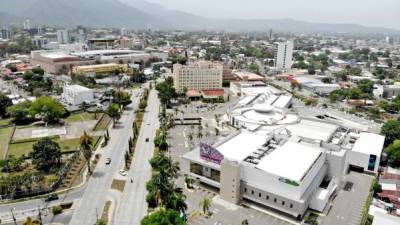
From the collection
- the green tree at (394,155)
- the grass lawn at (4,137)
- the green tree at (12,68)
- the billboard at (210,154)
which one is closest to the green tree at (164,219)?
the billboard at (210,154)

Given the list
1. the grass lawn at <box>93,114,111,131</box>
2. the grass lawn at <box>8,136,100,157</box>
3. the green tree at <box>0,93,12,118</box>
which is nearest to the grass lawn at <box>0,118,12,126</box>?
the green tree at <box>0,93,12,118</box>

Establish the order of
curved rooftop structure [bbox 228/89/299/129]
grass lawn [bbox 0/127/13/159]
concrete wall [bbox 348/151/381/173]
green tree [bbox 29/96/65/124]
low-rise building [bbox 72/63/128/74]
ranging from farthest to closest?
low-rise building [bbox 72/63/128/74] < green tree [bbox 29/96/65/124] < curved rooftop structure [bbox 228/89/299/129] < grass lawn [bbox 0/127/13/159] < concrete wall [bbox 348/151/381/173]

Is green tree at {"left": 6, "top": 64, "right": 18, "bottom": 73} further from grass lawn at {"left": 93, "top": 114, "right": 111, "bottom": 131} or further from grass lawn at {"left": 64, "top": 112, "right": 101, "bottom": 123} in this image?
grass lawn at {"left": 93, "top": 114, "right": 111, "bottom": 131}

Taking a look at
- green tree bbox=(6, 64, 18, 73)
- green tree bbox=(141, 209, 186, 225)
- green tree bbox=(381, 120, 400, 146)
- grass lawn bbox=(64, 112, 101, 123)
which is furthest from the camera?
green tree bbox=(6, 64, 18, 73)

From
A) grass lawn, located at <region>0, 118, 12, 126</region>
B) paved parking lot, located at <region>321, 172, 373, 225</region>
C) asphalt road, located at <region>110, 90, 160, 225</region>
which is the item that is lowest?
paved parking lot, located at <region>321, 172, 373, 225</region>

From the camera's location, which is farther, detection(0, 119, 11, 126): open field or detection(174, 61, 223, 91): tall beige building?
detection(174, 61, 223, 91): tall beige building

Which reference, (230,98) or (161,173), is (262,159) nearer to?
(161,173)

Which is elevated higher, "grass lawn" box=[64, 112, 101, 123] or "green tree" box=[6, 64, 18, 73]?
"green tree" box=[6, 64, 18, 73]

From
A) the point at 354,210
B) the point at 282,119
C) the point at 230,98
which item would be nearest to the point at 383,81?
the point at 230,98
